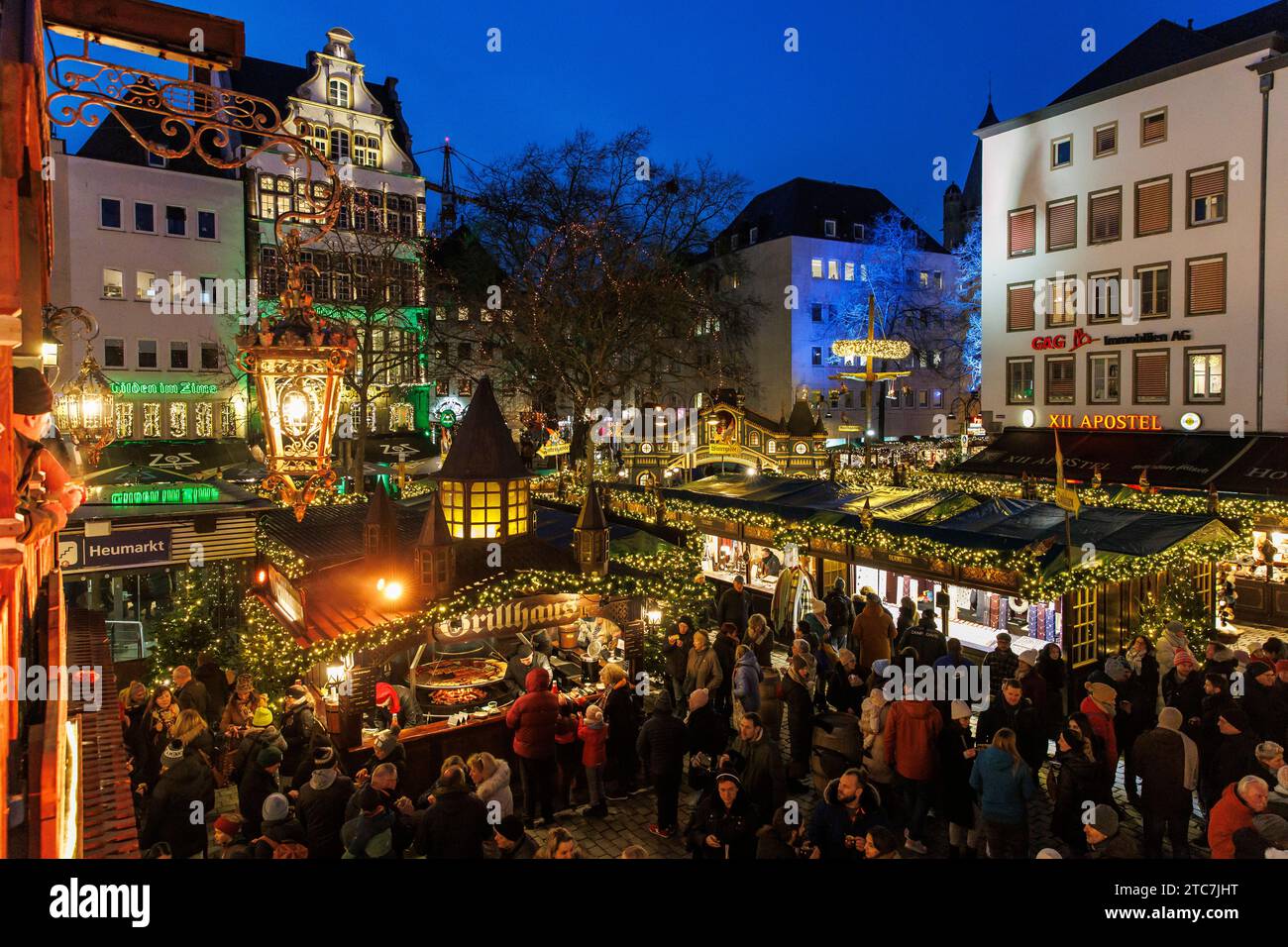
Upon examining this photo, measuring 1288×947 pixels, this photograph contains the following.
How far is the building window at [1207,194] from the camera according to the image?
24.7 m

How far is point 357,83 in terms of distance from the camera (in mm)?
38000

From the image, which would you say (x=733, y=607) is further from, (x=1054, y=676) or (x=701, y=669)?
(x=1054, y=676)

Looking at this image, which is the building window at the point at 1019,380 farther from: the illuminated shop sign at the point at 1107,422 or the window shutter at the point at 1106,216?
the window shutter at the point at 1106,216

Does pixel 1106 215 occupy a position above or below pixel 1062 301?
above

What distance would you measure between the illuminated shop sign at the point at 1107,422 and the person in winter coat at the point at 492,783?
24.4 m

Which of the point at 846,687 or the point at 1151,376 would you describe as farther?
the point at 1151,376

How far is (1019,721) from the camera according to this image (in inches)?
319

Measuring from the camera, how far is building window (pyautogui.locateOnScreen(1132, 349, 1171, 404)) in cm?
2650

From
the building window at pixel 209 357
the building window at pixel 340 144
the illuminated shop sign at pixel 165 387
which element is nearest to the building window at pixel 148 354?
the illuminated shop sign at pixel 165 387

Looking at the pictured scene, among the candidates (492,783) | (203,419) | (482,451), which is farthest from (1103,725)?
(203,419)

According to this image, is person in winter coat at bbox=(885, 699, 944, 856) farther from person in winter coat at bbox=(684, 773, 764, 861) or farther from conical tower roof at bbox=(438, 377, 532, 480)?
conical tower roof at bbox=(438, 377, 532, 480)

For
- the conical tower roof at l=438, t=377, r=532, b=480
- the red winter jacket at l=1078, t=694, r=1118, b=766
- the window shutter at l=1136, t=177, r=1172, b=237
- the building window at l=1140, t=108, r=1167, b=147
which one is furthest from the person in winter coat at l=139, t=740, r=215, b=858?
the building window at l=1140, t=108, r=1167, b=147

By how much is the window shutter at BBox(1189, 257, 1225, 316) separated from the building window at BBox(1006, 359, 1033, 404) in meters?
5.67

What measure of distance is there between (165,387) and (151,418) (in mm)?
1409
